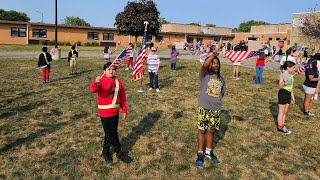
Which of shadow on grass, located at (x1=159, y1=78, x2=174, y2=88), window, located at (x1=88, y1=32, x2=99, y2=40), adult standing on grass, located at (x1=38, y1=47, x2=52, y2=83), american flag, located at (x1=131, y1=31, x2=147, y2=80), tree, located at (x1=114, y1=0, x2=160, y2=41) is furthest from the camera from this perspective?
window, located at (x1=88, y1=32, x2=99, y2=40)

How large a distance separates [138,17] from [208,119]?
1709 centimetres

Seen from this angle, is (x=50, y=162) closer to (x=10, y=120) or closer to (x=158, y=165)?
(x=158, y=165)

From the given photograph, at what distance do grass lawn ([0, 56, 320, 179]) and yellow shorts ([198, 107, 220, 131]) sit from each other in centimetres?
80

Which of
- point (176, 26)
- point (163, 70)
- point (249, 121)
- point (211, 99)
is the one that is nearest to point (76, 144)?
point (211, 99)

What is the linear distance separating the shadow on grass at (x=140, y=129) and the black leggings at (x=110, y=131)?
60 centimetres

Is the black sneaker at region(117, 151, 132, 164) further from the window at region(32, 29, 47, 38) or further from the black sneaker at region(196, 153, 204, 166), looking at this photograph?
the window at region(32, 29, 47, 38)

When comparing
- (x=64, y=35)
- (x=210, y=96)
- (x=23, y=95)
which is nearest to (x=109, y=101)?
(x=210, y=96)

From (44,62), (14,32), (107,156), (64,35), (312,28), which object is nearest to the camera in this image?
(107,156)

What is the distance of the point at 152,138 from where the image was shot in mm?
6922

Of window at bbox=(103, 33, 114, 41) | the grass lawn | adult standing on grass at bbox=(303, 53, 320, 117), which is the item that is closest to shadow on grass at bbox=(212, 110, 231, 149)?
the grass lawn

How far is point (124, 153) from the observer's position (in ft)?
19.9

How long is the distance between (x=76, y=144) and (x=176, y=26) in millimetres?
63395

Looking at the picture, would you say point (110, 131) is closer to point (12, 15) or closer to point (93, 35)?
point (93, 35)

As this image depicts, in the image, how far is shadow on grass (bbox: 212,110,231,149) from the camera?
22.8 ft
